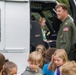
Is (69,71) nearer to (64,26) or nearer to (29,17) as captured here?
(64,26)

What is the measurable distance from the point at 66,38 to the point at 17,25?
53.5 inches

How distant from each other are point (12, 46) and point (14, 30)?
0.32 meters

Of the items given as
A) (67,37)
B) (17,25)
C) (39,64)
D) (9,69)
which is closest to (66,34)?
(67,37)

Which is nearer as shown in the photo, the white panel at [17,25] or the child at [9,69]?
the child at [9,69]

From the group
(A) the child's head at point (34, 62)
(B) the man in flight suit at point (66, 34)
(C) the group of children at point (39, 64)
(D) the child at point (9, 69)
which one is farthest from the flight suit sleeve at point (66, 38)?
(D) the child at point (9, 69)

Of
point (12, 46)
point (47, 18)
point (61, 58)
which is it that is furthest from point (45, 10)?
point (61, 58)

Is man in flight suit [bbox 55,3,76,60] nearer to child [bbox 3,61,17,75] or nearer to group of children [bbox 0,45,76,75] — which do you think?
group of children [bbox 0,45,76,75]

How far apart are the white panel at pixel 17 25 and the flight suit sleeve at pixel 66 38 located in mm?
1217

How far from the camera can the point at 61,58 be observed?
4.91 meters

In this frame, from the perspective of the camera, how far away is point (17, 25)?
730 cm

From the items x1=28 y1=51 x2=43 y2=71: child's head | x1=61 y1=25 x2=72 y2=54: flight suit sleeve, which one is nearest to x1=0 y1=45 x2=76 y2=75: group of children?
x1=28 y1=51 x2=43 y2=71: child's head

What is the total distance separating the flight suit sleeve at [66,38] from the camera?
631cm

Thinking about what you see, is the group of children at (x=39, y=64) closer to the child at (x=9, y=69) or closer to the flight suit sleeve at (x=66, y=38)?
the child at (x=9, y=69)

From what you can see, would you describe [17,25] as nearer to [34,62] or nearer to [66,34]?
[66,34]
